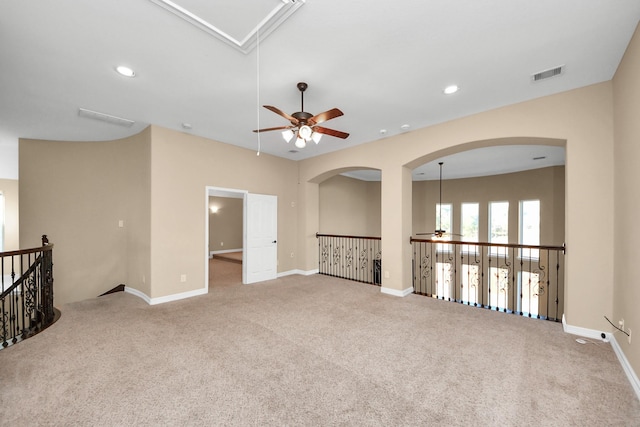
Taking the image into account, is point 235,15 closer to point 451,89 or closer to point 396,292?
point 451,89

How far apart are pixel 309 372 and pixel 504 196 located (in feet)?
28.8

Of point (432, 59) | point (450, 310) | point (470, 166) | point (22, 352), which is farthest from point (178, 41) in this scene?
point (470, 166)

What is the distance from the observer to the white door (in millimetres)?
5852

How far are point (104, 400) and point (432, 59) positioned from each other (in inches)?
168

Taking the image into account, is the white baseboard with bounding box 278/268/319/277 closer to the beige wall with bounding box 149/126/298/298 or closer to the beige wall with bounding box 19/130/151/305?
the beige wall with bounding box 149/126/298/298

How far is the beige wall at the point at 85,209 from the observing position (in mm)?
5105

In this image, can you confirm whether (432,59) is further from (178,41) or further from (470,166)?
(470,166)

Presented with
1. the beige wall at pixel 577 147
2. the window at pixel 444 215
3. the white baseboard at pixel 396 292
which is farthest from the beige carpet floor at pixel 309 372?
the window at pixel 444 215

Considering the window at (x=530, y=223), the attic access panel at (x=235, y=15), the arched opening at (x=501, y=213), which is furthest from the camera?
the window at (x=530, y=223)

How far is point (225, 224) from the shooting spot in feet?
36.1

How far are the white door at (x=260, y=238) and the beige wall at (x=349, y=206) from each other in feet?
6.28

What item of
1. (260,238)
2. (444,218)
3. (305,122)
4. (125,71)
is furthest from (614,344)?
(444,218)

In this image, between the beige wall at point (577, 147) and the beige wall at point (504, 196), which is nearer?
the beige wall at point (577, 147)

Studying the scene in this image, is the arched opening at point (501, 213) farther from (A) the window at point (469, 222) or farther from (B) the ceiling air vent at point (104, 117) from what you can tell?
(B) the ceiling air vent at point (104, 117)
